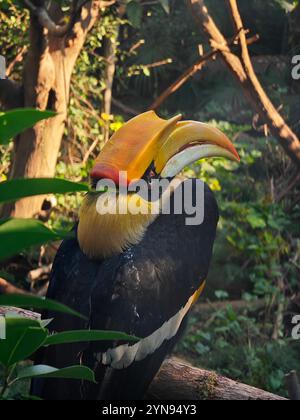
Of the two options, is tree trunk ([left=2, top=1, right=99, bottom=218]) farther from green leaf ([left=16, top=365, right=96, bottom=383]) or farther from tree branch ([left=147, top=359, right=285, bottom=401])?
green leaf ([left=16, top=365, right=96, bottom=383])

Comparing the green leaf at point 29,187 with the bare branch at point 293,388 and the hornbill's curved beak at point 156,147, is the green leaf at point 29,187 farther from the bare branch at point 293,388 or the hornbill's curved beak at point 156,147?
the bare branch at point 293,388

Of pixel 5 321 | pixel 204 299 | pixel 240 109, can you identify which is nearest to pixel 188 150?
pixel 5 321

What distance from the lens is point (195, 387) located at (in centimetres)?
245

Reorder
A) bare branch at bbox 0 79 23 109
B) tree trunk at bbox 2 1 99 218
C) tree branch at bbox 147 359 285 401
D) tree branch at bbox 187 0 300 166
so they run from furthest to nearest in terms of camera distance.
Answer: bare branch at bbox 0 79 23 109 < tree trunk at bbox 2 1 99 218 < tree branch at bbox 187 0 300 166 < tree branch at bbox 147 359 285 401

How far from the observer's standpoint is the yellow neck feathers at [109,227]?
2596mm

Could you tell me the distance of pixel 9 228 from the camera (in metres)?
1.09

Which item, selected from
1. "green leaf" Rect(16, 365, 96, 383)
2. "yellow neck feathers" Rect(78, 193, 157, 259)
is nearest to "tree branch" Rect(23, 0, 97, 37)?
"yellow neck feathers" Rect(78, 193, 157, 259)

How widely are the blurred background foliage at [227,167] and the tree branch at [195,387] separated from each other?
163 cm

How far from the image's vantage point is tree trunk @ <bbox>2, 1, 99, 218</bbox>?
14.5 feet

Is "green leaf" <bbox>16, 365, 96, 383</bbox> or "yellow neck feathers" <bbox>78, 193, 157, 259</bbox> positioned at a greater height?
"yellow neck feathers" <bbox>78, 193, 157, 259</bbox>

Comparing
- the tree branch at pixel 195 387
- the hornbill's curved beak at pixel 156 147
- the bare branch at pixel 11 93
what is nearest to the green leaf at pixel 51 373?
the tree branch at pixel 195 387

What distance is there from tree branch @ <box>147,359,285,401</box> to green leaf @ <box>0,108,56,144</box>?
1394 mm

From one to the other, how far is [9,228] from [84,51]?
452 centimetres

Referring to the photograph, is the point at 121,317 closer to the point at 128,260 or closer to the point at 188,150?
the point at 128,260
